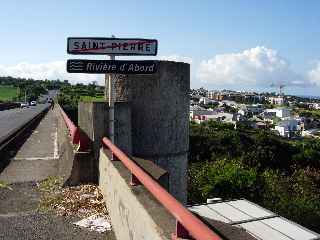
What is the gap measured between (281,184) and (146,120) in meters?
31.2

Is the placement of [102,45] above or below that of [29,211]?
above

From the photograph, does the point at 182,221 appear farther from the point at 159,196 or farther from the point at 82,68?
the point at 82,68

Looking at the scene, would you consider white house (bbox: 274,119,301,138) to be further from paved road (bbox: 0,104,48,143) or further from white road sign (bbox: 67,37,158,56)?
white road sign (bbox: 67,37,158,56)

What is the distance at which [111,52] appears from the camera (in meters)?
6.80

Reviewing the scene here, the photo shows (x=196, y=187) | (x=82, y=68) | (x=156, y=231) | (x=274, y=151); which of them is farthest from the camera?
(x=274, y=151)

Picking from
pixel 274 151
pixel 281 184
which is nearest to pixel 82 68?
pixel 281 184

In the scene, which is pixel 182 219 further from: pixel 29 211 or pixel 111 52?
pixel 111 52

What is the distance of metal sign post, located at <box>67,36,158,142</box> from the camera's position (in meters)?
6.69

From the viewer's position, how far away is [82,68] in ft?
21.8

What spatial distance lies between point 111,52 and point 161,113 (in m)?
1.33

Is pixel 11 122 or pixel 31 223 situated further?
pixel 11 122

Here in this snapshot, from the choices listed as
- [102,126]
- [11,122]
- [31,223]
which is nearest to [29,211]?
[31,223]

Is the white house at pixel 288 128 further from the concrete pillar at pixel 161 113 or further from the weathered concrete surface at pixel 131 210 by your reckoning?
the weathered concrete surface at pixel 131 210

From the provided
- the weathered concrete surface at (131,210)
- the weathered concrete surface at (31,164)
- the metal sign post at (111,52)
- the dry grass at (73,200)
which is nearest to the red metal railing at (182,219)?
the weathered concrete surface at (131,210)
